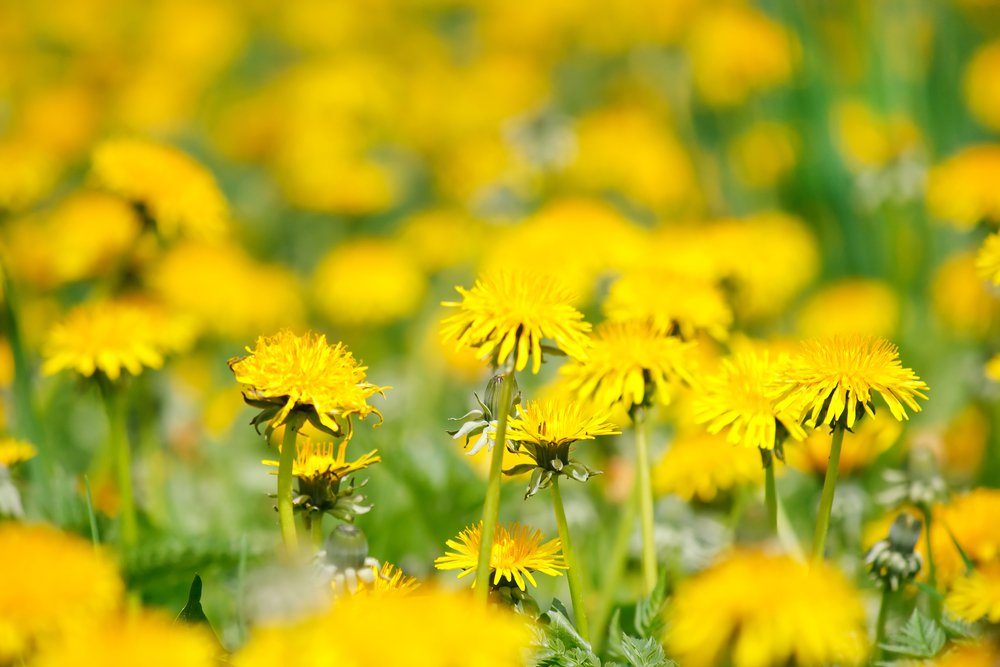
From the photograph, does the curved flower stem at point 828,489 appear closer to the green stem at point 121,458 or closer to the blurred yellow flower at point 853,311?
the green stem at point 121,458

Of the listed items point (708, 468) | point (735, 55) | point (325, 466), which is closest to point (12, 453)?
point (325, 466)

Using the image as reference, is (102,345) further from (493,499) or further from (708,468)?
(708,468)

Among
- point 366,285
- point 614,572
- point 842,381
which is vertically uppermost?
point 842,381

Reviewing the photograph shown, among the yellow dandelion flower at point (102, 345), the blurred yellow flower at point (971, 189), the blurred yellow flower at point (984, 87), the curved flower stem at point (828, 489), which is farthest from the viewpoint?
the blurred yellow flower at point (984, 87)

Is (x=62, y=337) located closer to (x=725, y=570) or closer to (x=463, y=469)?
(x=463, y=469)

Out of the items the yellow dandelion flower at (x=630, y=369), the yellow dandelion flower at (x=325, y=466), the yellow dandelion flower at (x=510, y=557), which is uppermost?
the yellow dandelion flower at (x=630, y=369)

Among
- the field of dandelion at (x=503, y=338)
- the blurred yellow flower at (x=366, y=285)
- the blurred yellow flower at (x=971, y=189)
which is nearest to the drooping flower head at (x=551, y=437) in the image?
the field of dandelion at (x=503, y=338)

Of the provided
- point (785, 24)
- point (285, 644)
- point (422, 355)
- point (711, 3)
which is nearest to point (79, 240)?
point (422, 355)

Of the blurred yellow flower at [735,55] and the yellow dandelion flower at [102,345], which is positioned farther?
the blurred yellow flower at [735,55]
